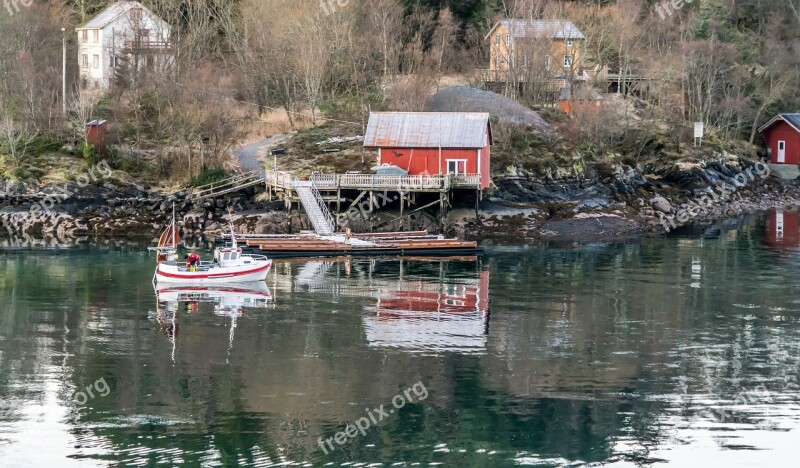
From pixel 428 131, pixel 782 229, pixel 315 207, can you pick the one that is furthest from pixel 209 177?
pixel 782 229

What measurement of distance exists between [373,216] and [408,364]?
29103 mm

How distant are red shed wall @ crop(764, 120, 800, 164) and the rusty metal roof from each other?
3303 cm

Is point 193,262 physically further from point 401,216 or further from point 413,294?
point 401,216

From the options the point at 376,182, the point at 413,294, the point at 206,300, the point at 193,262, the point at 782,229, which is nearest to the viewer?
the point at 206,300

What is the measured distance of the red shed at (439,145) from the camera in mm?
67312

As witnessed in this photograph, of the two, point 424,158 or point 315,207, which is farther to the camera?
point 424,158

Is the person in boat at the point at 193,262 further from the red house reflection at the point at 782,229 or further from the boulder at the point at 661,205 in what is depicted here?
the boulder at the point at 661,205

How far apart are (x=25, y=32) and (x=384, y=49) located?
24679 millimetres

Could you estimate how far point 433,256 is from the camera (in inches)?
2345

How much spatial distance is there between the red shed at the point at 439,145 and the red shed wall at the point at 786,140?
32896 millimetres

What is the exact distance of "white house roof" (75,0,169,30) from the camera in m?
87.0

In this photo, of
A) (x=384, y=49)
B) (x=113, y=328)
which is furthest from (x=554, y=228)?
(x=113, y=328)

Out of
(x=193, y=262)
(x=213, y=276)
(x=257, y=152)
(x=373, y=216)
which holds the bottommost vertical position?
(x=213, y=276)

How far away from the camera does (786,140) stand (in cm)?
9144
